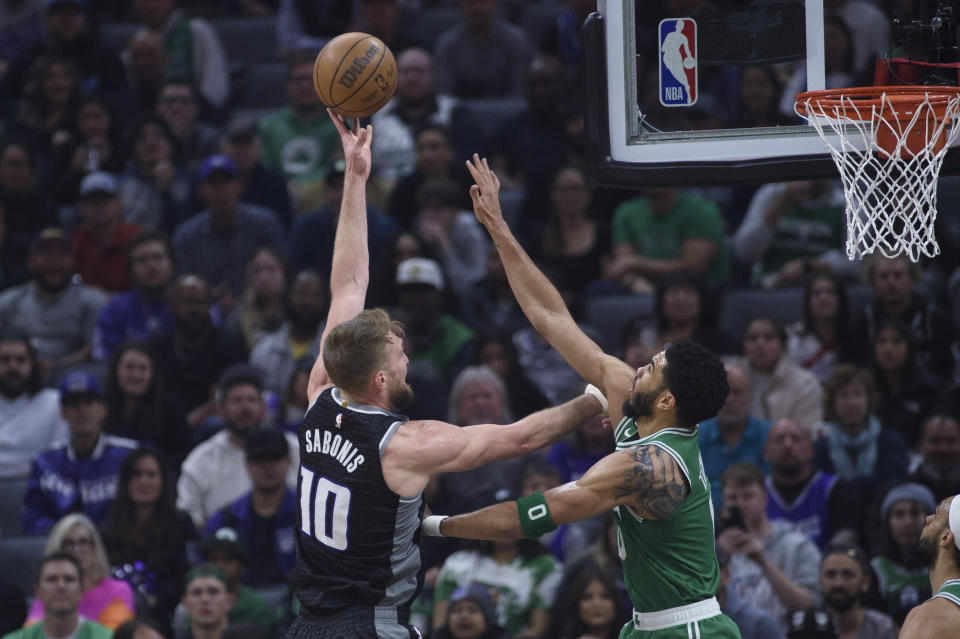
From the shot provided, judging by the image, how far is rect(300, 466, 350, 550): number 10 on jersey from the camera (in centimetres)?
589

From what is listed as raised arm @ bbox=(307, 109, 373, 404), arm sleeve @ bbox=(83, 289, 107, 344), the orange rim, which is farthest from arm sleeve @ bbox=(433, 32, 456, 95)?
the orange rim

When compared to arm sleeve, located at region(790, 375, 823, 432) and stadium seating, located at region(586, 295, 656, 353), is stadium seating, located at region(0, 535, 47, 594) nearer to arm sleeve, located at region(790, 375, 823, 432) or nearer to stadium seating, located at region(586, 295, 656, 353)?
stadium seating, located at region(586, 295, 656, 353)

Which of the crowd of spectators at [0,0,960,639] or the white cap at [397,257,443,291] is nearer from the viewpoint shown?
the crowd of spectators at [0,0,960,639]

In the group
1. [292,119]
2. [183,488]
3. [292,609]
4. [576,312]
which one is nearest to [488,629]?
[292,609]

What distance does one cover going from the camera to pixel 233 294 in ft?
40.5

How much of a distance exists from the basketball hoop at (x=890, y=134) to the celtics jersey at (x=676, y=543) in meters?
1.30

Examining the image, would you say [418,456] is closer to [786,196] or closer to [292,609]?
[292,609]

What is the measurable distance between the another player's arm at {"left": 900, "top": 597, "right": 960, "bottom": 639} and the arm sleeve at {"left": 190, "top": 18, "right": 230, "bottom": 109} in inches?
404

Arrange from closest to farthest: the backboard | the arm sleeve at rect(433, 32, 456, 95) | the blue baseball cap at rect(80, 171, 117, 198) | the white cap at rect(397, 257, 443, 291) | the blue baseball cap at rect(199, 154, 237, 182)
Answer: the backboard < the white cap at rect(397, 257, 443, 291) < the blue baseball cap at rect(199, 154, 237, 182) < the blue baseball cap at rect(80, 171, 117, 198) < the arm sleeve at rect(433, 32, 456, 95)

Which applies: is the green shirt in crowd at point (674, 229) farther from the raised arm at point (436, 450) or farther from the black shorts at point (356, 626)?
the black shorts at point (356, 626)

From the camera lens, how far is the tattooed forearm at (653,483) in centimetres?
586

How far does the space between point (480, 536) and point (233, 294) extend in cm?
683

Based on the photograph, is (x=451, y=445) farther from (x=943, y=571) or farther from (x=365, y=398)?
(x=943, y=571)

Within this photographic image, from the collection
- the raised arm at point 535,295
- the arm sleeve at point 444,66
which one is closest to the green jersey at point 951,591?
the raised arm at point 535,295
